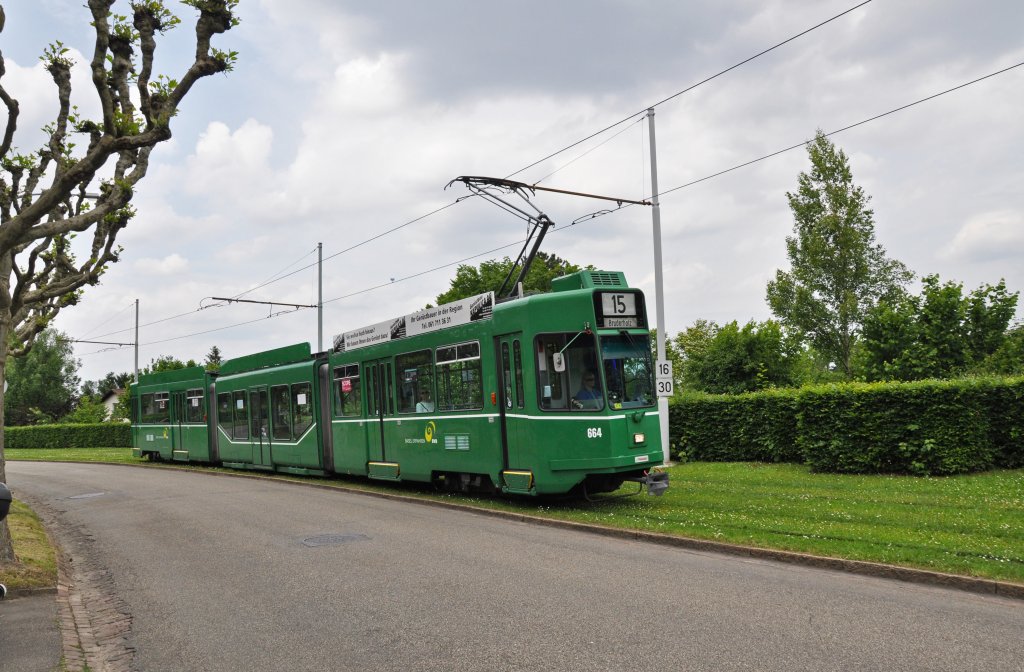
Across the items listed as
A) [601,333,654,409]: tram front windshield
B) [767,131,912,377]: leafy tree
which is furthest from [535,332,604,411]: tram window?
[767,131,912,377]: leafy tree

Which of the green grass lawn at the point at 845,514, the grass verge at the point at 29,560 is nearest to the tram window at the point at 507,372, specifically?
the green grass lawn at the point at 845,514

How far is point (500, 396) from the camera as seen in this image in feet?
46.0

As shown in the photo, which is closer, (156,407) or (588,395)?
(588,395)

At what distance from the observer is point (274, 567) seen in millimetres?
9523

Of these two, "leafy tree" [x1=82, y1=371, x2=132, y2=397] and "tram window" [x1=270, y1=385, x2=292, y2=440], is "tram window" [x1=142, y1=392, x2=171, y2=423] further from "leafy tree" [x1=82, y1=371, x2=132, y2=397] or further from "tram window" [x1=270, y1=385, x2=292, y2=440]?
"leafy tree" [x1=82, y1=371, x2=132, y2=397]

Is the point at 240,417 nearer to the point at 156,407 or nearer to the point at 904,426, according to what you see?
the point at 156,407

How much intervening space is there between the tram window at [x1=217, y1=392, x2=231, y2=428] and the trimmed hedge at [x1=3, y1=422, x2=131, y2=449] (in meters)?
29.6

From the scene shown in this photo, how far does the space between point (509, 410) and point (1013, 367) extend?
1666 centimetres

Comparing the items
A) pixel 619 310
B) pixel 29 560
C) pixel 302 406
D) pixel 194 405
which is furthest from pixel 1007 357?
pixel 194 405

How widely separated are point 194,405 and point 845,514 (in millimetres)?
23615

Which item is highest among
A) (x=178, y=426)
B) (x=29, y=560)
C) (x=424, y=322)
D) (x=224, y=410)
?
(x=424, y=322)

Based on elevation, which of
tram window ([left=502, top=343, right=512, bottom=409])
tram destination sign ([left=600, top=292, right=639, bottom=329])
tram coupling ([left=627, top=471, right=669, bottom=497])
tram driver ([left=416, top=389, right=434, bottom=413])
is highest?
tram destination sign ([left=600, top=292, right=639, bottom=329])

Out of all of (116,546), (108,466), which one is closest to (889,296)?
(108,466)

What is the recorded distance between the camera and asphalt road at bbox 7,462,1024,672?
5789 millimetres
